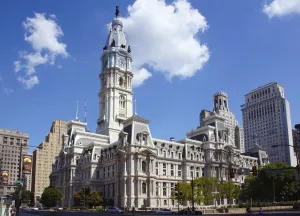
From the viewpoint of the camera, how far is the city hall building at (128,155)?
11194 centimetres

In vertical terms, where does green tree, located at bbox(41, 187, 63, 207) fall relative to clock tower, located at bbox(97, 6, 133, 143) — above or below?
below

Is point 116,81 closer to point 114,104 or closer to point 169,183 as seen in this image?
point 114,104

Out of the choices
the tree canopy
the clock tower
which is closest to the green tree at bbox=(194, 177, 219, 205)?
the tree canopy

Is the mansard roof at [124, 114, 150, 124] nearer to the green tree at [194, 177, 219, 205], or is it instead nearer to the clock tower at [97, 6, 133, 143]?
the green tree at [194, 177, 219, 205]

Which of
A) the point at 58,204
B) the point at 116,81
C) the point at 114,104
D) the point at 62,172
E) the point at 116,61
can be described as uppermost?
the point at 116,61

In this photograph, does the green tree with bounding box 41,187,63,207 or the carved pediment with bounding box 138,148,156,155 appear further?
the green tree with bounding box 41,187,63,207

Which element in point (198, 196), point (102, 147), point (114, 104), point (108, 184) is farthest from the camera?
point (114, 104)

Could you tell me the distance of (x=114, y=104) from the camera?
150375 mm

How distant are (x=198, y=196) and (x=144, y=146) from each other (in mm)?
21954

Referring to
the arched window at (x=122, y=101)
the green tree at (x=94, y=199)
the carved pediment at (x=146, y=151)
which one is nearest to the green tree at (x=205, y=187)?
the carved pediment at (x=146, y=151)

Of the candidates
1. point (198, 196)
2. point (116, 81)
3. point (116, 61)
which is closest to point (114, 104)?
point (116, 81)

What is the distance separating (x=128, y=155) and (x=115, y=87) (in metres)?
47.4

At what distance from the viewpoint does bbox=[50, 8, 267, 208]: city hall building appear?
112m

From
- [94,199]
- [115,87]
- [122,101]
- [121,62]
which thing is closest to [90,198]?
[94,199]
